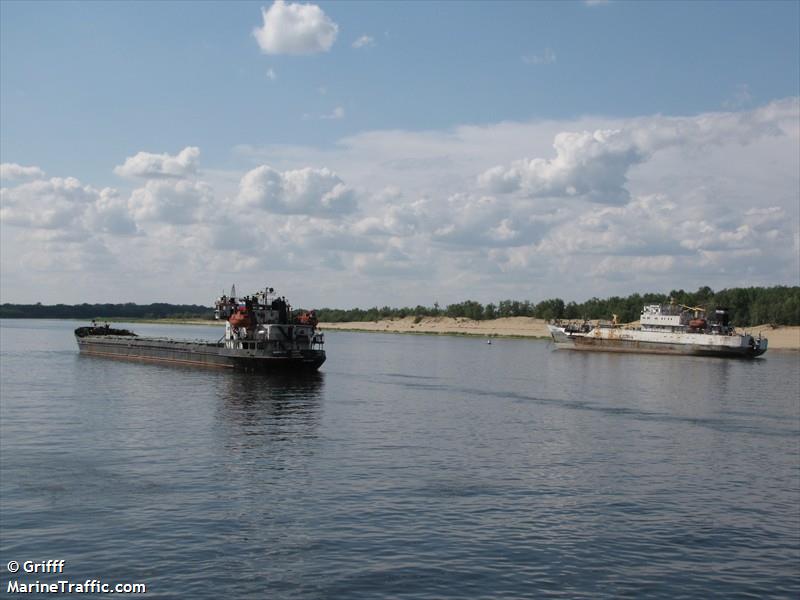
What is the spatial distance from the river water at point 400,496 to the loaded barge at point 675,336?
3552 inches

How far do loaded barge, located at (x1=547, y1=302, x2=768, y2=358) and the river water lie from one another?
90227 mm

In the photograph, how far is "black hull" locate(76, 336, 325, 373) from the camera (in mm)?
93562

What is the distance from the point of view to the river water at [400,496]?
2533 cm

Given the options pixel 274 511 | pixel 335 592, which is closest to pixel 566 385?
pixel 274 511

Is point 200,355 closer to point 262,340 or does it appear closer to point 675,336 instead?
point 262,340

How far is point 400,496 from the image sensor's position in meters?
34.2

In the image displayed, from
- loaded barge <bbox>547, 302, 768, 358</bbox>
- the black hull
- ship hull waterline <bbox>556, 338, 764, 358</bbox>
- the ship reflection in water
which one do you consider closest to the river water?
the ship reflection in water

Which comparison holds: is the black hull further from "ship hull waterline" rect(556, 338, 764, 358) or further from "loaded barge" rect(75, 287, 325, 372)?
"ship hull waterline" rect(556, 338, 764, 358)

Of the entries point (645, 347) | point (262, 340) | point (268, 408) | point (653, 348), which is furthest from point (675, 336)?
point (268, 408)

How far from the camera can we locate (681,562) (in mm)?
27156

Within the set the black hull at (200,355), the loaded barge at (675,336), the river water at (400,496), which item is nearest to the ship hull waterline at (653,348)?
the loaded barge at (675,336)

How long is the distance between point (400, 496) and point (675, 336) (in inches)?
5591

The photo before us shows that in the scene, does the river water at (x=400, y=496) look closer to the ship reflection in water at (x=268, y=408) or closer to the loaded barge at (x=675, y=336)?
the ship reflection in water at (x=268, y=408)

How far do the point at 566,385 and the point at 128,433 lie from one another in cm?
5666
